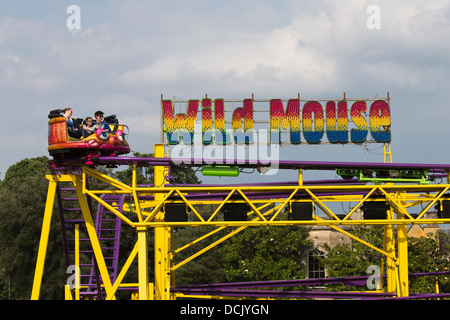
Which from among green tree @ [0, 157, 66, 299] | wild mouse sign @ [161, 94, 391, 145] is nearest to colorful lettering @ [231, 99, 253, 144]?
wild mouse sign @ [161, 94, 391, 145]

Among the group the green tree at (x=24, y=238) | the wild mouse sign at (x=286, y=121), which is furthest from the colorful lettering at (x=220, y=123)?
the green tree at (x=24, y=238)

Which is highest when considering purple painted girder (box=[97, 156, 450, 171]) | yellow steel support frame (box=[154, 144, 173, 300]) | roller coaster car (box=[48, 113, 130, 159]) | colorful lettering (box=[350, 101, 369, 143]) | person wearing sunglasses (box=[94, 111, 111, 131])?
colorful lettering (box=[350, 101, 369, 143])

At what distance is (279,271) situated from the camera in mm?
42219

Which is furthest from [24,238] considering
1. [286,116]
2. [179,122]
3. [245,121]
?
[286,116]

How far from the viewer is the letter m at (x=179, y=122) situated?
99.6ft

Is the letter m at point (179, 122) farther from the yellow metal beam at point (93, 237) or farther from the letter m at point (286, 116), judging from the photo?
the yellow metal beam at point (93, 237)

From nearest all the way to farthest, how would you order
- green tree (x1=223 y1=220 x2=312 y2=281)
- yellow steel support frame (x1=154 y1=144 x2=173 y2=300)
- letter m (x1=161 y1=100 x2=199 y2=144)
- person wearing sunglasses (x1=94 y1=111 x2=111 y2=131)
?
person wearing sunglasses (x1=94 y1=111 x2=111 y2=131) < yellow steel support frame (x1=154 y1=144 x2=173 y2=300) < letter m (x1=161 y1=100 x2=199 y2=144) < green tree (x1=223 y1=220 x2=312 y2=281)

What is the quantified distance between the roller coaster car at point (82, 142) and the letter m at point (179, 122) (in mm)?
11188

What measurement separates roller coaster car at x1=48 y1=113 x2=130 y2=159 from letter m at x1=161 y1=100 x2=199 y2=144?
11188 millimetres

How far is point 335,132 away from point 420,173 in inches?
465

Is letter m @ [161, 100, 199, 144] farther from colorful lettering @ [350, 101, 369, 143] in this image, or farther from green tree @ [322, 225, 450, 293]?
green tree @ [322, 225, 450, 293]

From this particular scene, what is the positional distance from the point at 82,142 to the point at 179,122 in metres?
12.7

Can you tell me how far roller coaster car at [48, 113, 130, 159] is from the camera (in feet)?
60.4

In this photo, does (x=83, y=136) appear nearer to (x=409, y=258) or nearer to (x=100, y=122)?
(x=100, y=122)
